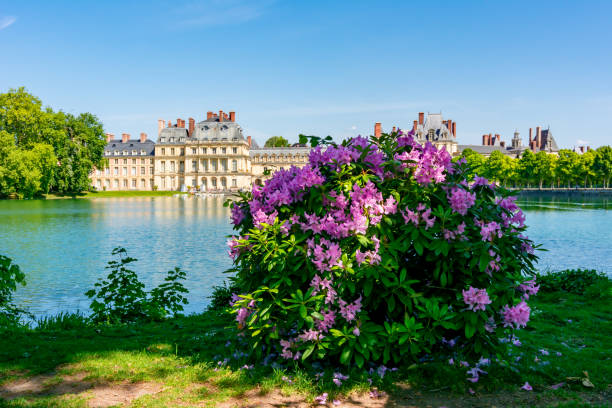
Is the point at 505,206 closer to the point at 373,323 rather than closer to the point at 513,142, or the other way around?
the point at 373,323

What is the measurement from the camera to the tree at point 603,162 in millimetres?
84069

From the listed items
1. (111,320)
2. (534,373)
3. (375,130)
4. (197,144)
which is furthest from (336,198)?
(197,144)

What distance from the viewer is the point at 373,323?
438 centimetres

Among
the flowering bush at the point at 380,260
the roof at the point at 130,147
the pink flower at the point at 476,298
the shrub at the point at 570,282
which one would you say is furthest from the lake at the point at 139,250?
the roof at the point at 130,147

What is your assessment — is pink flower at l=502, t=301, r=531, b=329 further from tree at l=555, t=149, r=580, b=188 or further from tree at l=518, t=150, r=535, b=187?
tree at l=518, t=150, r=535, b=187

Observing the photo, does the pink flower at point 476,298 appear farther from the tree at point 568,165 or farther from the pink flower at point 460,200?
the tree at point 568,165

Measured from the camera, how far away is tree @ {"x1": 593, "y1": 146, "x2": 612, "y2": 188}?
276ft

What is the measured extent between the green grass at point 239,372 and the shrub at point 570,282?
2.68 m

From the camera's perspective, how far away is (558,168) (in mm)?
90625

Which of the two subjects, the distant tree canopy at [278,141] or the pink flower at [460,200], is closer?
the pink flower at [460,200]

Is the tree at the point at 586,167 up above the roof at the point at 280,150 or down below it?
below

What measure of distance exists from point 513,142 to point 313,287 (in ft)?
490

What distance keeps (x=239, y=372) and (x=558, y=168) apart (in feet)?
325

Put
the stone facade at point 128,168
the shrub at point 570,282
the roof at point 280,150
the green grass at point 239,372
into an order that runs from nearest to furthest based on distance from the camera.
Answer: the green grass at point 239,372, the shrub at point 570,282, the roof at point 280,150, the stone facade at point 128,168
